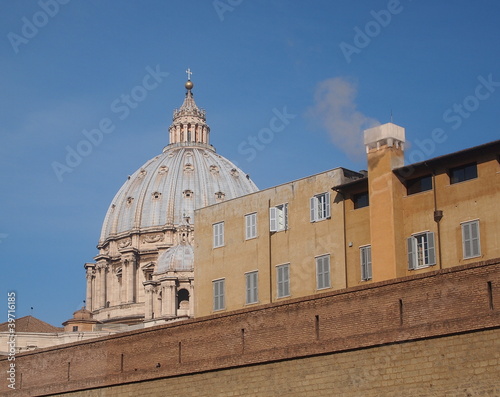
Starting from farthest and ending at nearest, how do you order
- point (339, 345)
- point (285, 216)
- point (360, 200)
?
point (285, 216) → point (360, 200) → point (339, 345)

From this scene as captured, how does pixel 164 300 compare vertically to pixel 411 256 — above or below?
above

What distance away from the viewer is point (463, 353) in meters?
28.1

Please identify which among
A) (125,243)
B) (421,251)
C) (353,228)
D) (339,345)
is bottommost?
(339,345)

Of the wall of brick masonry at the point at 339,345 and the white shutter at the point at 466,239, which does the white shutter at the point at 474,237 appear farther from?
the wall of brick masonry at the point at 339,345

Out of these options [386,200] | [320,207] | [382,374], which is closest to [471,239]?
[386,200]

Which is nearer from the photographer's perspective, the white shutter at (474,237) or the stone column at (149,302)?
the white shutter at (474,237)

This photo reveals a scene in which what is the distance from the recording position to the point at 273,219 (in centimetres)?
4078

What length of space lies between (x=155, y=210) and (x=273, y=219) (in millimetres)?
107893

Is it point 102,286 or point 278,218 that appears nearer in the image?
point 278,218

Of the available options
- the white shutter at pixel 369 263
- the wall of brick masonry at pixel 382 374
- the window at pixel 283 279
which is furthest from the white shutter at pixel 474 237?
the window at pixel 283 279

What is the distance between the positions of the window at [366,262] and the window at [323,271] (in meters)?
1.47

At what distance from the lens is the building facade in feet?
443

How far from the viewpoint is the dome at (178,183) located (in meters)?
147

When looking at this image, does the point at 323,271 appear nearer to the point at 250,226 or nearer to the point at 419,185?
the point at 250,226
